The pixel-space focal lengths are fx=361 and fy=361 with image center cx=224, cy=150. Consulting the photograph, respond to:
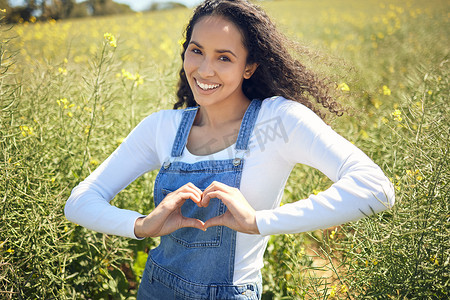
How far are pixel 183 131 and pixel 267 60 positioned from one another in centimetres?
48

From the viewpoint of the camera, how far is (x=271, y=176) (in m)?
1.37

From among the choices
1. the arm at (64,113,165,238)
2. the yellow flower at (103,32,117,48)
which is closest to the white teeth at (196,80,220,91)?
the arm at (64,113,165,238)

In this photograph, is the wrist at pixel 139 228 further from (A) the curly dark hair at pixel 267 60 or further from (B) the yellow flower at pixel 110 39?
(B) the yellow flower at pixel 110 39

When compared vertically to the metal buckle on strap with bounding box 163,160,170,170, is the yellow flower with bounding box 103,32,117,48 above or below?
above

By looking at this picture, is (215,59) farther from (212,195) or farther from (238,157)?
(212,195)

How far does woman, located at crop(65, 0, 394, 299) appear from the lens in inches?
45.1

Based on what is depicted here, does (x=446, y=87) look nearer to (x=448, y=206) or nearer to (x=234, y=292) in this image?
(x=448, y=206)

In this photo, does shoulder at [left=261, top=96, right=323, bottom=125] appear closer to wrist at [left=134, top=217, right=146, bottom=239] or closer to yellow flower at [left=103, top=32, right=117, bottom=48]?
wrist at [left=134, top=217, right=146, bottom=239]

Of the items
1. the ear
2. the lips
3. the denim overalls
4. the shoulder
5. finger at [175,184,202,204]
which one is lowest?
the denim overalls

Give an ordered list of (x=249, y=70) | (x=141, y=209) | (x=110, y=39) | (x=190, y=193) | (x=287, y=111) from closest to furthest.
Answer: (x=190, y=193), (x=287, y=111), (x=249, y=70), (x=110, y=39), (x=141, y=209)

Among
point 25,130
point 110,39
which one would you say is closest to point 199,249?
point 25,130

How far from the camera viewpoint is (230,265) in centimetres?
134

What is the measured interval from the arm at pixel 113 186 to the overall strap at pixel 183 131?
0.42ft

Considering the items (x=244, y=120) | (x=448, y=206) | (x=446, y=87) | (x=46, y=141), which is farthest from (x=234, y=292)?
(x=446, y=87)
